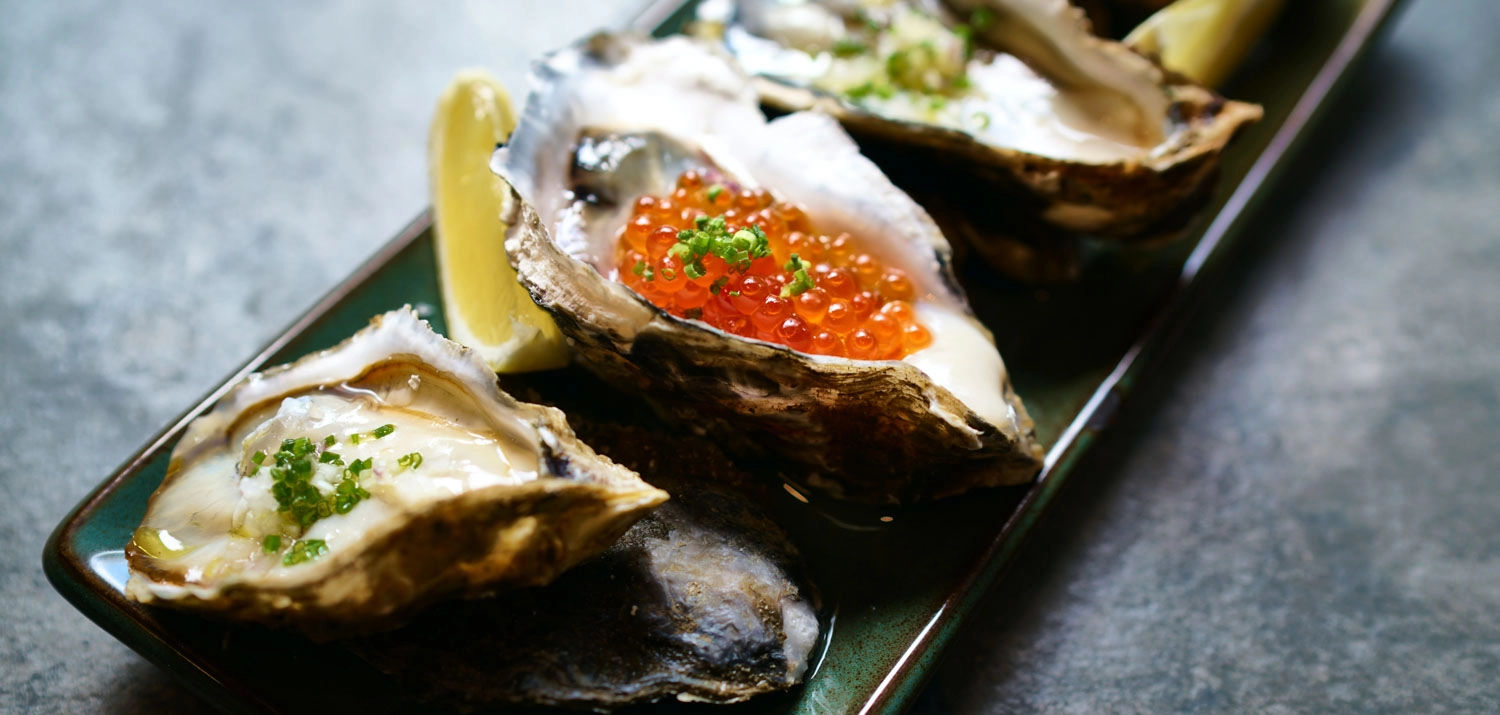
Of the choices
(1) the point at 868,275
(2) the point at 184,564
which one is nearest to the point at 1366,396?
(1) the point at 868,275

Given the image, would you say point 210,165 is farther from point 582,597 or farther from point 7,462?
point 582,597

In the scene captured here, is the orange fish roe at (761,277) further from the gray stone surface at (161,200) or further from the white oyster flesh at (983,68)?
the gray stone surface at (161,200)

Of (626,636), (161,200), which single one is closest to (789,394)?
(626,636)

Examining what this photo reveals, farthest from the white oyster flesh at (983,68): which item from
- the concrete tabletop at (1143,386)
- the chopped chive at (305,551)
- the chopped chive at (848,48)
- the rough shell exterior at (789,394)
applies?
the chopped chive at (305,551)

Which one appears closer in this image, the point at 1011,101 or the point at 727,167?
the point at 727,167

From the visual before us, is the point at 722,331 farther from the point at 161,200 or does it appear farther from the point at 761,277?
the point at 161,200

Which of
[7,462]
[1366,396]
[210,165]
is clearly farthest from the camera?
[210,165]

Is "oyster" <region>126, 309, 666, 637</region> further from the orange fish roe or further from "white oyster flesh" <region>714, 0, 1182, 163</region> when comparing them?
"white oyster flesh" <region>714, 0, 1182, 163</region>
